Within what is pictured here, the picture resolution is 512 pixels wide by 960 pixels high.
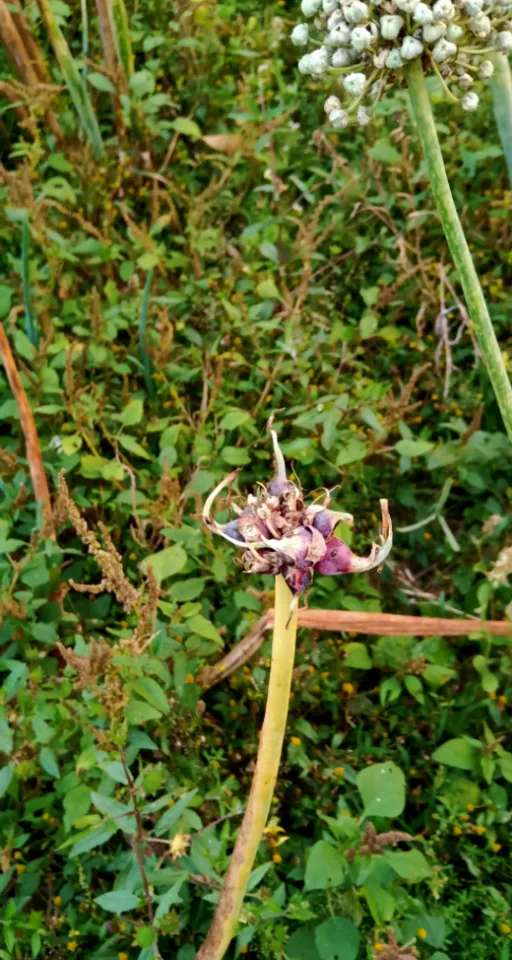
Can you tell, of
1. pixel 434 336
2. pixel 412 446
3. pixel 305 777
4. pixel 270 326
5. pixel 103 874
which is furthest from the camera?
pixel 434 336

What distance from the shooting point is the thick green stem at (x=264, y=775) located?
32.0 inches

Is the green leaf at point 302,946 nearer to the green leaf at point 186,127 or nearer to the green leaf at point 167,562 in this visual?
the green leaf at point 167,562

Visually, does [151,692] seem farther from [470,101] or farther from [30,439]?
[470,101]

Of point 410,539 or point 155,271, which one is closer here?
point 410,539

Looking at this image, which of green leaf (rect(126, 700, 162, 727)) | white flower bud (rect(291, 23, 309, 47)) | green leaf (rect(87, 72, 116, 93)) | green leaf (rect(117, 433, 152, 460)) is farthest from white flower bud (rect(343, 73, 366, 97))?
green leaf (rect(87, 72, 116, 93))

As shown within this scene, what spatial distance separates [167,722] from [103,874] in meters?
0.25

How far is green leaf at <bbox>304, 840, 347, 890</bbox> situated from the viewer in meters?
1.17

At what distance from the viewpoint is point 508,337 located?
2.08 metres

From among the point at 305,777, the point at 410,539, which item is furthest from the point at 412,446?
the point at 305,777

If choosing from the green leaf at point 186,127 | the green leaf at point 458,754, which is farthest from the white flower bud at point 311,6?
the green leaf at point 186,127

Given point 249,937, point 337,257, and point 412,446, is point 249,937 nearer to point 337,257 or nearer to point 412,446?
point 412,446

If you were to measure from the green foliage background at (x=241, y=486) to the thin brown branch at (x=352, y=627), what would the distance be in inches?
1.6

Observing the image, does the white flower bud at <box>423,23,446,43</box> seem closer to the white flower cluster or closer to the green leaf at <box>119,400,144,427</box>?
the white flower cluster

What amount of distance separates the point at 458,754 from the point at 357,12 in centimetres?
108
